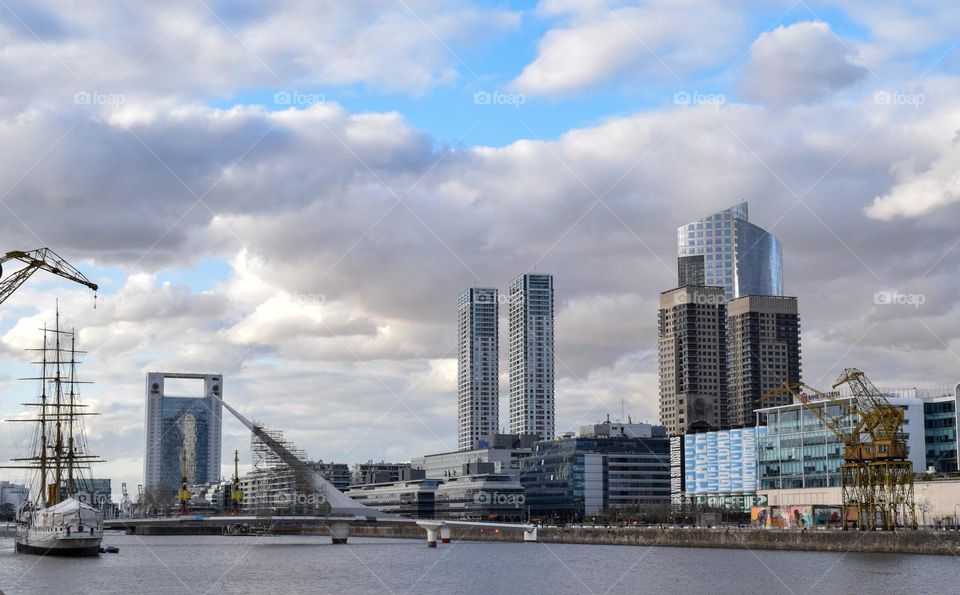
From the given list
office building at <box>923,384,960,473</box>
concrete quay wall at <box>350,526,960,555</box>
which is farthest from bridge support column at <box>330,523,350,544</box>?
office building at <box>923,384,960,473</box>

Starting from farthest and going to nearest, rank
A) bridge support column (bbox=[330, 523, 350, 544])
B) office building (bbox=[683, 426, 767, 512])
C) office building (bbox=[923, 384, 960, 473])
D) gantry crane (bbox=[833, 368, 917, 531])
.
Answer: office building (bbox=[683, 426, 767, 512]) → bridge support column (bbox=[330, 523, 350, 544]) → office building (bbox=[923, 384, 960, 473]) → gantry crane (bbox=[833, 368, 917, 531])

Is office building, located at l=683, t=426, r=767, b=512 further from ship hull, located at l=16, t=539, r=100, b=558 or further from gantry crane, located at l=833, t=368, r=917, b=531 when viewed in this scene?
ship hull, located at l=16, t=539, r=100, b=558

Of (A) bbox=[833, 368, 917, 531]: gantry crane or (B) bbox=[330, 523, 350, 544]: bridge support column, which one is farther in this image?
(B) bbox=[330, 523, 350, 544]: bridge support column

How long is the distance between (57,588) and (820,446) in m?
89.3

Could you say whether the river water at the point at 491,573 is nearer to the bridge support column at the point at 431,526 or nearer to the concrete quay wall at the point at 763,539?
the concrete quay wall at the point at 763,539

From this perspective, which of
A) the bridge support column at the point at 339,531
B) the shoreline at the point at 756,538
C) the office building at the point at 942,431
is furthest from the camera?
the bridge support column at the point at 339,531

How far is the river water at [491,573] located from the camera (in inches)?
2817

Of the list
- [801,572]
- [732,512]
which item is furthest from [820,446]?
[801,572]

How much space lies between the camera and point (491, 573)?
87.6 metres

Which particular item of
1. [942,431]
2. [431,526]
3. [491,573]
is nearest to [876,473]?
[942,431]

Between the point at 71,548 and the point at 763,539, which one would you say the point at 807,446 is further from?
the point at 71,548

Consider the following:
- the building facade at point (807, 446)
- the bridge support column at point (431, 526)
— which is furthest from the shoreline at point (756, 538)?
the bridge support column at point (431, 526)

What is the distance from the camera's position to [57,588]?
72.7 meters

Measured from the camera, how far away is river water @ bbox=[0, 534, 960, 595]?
71.6 meters
